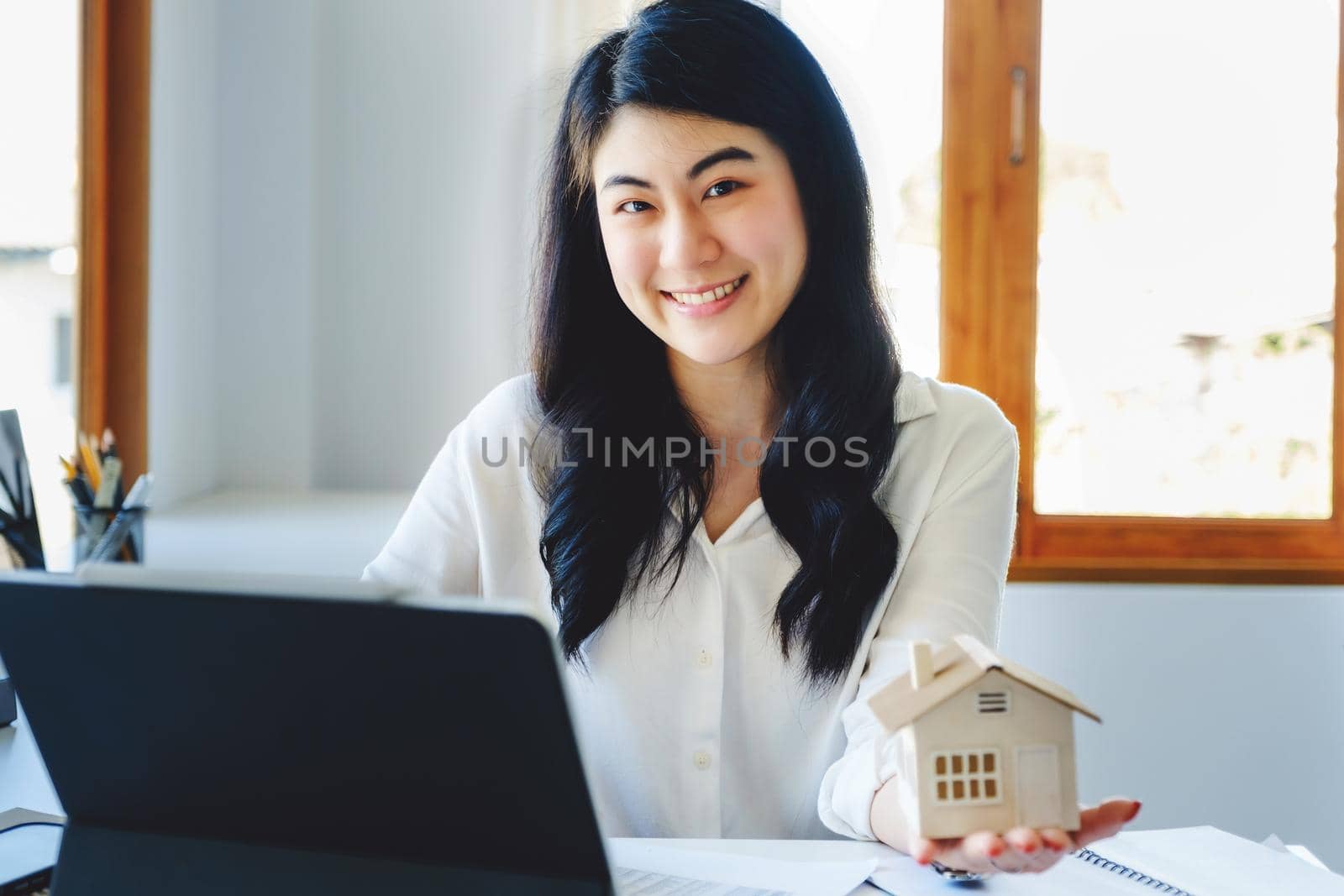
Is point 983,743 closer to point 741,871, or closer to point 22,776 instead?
point 741,871

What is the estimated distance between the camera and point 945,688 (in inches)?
26.7

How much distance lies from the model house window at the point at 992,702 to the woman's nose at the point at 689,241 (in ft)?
2.06

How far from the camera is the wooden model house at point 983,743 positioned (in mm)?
680

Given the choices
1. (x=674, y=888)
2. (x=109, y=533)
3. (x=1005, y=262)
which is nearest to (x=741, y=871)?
(x=674, y=888)

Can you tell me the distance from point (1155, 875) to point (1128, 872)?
0.02 m

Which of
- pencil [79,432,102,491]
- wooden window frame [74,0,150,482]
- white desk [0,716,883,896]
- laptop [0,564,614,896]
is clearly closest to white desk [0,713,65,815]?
white desk [0,716,883,896]

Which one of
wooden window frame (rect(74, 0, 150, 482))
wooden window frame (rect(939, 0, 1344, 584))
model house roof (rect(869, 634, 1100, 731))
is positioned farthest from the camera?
wooden window frame (rect(939, 0, 1344, 584))

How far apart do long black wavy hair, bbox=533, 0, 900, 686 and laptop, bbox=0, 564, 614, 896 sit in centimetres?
59

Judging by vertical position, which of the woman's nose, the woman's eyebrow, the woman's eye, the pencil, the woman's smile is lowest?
the pencil

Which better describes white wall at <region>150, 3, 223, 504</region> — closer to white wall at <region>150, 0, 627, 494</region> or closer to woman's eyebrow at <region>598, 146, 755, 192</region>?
white wall at <region>150, 0, 627, 494</region>

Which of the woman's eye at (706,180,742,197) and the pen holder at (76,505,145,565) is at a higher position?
the woman's eye at (706,180,742,197)

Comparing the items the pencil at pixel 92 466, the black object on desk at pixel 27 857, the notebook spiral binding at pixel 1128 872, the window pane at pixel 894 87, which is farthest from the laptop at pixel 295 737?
the window pane at pixel 894 87

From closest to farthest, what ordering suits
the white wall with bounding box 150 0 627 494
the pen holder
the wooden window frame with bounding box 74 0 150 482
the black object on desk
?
the black object on desk < the pen holder < the wooden window frame with bounding box 74 0 150 482 < the white wall with bounding box 150 0 627 494

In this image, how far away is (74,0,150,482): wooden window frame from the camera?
2.14 metres
